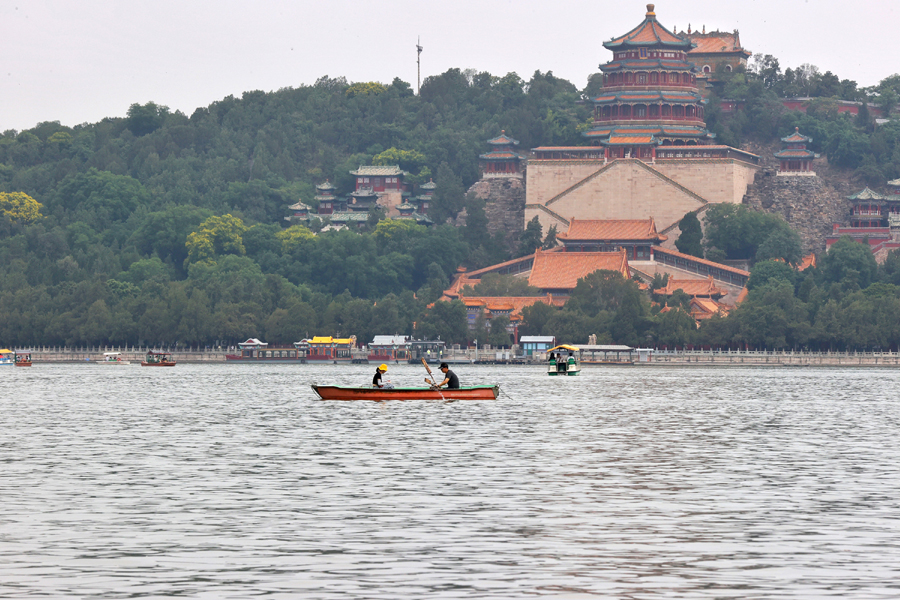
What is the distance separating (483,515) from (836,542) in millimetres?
6390

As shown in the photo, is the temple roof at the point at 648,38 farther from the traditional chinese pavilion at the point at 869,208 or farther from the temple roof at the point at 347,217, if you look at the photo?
the temple roof at the point at 347,217

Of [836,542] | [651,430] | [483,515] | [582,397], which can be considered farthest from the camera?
[582,397]

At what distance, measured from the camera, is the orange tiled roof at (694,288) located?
142250 mm

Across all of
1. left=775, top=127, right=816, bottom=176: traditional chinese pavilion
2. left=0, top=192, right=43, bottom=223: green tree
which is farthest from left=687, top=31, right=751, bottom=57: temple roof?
left=0, top=192, right=43, bottom=223: green tree

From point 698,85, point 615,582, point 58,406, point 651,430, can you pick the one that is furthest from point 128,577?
point 698,85

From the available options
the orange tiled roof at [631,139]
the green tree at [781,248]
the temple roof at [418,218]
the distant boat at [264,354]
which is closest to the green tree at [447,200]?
the temple roof at [418,218]

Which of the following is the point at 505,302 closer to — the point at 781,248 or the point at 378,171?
the point at 781,248

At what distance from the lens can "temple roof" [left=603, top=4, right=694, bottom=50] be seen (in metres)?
164

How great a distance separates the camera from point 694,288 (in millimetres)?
143125

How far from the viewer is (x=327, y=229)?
570 ft

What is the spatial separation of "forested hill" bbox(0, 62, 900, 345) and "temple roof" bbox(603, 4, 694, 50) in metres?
10.2

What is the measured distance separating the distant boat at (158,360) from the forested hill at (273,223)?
11.9 ft

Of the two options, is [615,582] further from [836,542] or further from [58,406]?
[58,406]

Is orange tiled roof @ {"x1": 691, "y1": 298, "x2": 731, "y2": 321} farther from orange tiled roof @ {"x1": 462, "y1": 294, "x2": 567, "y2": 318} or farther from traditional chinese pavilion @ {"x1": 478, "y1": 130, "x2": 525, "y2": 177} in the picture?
traditional chinese pavilion @ {"x1": 478, "y1": 130, "x2": 525, "y2": 177}
